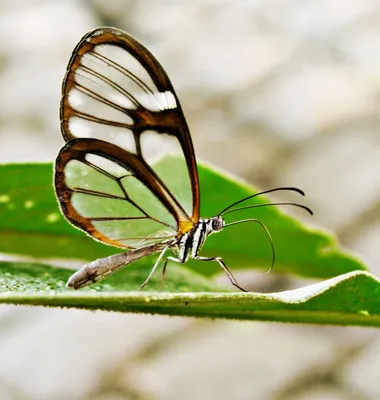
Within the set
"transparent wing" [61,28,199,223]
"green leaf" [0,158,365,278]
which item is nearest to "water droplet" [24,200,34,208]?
"green leaf" [0,158,365,278]

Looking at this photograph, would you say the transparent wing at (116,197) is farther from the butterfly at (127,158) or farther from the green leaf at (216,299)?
the green leaf at (216,299)

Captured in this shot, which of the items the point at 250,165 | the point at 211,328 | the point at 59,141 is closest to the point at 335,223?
the point at 250,165

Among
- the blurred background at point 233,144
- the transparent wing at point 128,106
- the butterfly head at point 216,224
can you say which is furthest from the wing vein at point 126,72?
the blurred background at point 233,144

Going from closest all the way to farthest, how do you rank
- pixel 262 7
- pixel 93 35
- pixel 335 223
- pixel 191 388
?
pixel 93 35 → pixel 191 388 → pixel 335 223 → pixel 262 7

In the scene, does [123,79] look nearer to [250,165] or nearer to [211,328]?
[211,328]

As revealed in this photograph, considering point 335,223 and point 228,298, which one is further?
point 335,223

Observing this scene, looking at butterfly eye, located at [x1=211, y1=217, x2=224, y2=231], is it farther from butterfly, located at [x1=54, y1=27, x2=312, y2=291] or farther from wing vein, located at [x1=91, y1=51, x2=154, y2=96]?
wing vein, located at [x1=91, y1=51, x2=154, y2=96]

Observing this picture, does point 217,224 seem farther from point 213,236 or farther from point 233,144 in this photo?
point 233,144

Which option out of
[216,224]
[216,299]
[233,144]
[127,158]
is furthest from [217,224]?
[233,144]
